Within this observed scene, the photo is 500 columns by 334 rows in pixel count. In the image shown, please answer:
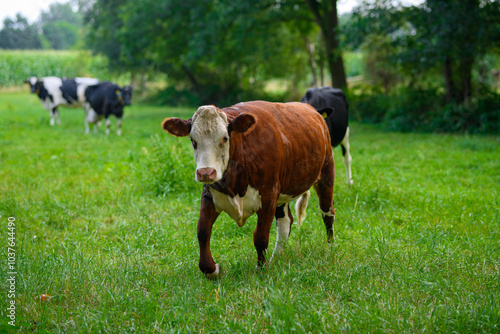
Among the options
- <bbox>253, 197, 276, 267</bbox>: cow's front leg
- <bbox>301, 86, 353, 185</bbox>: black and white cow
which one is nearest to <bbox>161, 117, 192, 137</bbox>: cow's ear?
<bbox>253, 197, 276, 267</bbox>: cow's front leg

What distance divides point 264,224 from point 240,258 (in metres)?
0.66

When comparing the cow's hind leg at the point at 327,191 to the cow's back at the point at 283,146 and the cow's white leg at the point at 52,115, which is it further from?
the cow's white leg at the point at 52,115

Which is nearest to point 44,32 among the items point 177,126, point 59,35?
point 59,35

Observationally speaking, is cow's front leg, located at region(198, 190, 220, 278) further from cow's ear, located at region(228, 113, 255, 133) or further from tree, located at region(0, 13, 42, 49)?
tree, located at region(0, 13, 42, 49)

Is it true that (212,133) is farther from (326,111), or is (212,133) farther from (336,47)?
(336,47)

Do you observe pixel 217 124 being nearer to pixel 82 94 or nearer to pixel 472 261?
pixel 472 261

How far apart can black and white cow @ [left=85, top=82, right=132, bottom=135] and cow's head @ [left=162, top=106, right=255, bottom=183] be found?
35.0ft

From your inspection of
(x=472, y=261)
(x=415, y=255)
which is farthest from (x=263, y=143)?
(x=472, y=261)

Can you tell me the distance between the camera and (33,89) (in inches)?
656

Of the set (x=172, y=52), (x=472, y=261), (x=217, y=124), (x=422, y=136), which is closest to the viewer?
(x=217, y=124)

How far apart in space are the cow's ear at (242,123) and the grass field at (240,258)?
42.1 inches

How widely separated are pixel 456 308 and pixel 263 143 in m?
1.64

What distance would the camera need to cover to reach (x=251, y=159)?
10.6 ft

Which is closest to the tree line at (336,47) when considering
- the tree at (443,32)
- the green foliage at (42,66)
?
the tree at (443,32)
